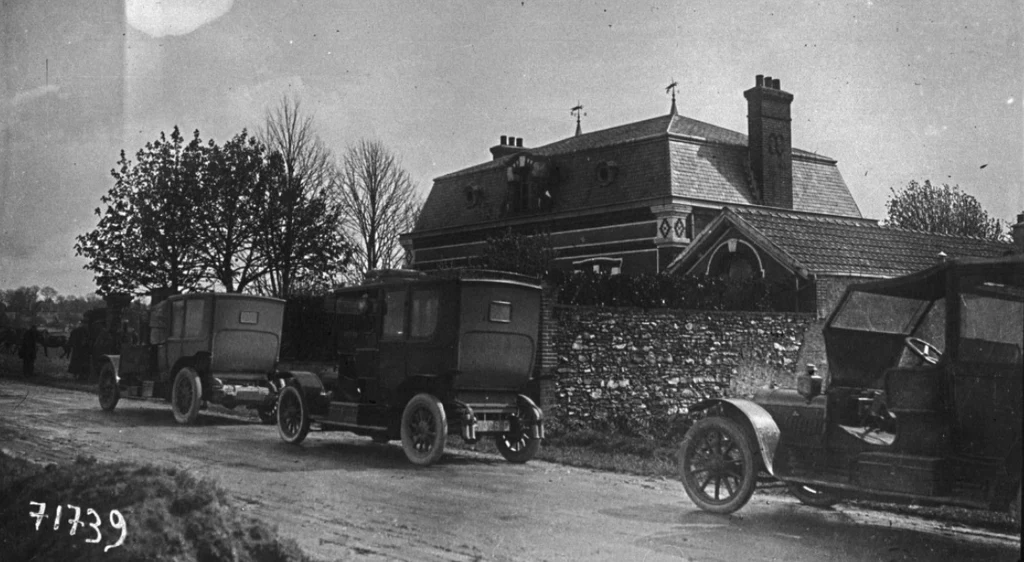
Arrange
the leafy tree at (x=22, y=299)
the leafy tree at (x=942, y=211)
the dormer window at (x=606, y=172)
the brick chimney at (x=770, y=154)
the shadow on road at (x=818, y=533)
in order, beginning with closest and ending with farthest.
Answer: the shadow on road at (x=818, y=533)
the leafy tree at (x=942, y=211)
the leafy tree at (x=22, y=299)
the brick chimney at (x=770, y=154)
the dormer window at (x=606, y=172)

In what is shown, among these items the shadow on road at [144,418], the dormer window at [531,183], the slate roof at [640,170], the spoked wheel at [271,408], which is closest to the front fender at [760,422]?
the spoked wheel at [271,408]

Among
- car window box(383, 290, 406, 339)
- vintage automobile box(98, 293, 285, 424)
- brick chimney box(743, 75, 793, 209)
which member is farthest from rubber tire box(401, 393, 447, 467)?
brick chimney box(743, 75, 793, 209)

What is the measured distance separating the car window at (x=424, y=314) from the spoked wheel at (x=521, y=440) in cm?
151

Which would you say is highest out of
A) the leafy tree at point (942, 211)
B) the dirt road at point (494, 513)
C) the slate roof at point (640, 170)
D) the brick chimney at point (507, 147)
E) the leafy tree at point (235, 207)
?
the brick chimney at point (507, 147)

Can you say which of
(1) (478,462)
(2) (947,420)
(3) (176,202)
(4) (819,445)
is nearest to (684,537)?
(4) (819,445)

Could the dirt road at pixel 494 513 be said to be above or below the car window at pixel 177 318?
below

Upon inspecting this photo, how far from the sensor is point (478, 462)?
10.9 metres

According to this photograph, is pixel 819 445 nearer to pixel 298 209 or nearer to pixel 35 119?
pixel 35 119

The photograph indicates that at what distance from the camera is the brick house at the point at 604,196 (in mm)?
30078

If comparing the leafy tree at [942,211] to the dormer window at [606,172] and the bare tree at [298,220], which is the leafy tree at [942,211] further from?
the dormer window at [606,172]

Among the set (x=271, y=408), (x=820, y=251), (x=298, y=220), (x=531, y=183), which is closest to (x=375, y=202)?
(x=531, y=183)

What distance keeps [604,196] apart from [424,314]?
2287 centimetres

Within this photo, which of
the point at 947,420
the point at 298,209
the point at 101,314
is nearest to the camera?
the point at 947,420

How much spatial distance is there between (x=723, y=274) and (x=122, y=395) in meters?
11.0
